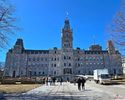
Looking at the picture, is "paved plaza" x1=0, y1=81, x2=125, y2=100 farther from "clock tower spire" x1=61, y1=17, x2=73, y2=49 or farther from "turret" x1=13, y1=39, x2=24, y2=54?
"turret" x1=13, y1=39, x2=24, y2=54

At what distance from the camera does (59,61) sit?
129 meters

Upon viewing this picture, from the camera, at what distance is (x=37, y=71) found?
129 m

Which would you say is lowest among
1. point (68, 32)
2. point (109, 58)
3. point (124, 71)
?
point (124, 71)

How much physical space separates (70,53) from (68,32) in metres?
12.4

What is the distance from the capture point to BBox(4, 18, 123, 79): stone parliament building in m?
127

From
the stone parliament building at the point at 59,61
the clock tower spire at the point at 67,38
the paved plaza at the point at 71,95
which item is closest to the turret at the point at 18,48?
the stone parliament building at the point at 59,61

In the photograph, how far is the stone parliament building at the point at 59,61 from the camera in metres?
127

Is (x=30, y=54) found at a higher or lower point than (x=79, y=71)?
higher

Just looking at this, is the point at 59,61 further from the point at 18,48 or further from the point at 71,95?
the point at 71,95

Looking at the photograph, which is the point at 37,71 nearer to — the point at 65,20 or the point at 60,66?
the point at 60,66

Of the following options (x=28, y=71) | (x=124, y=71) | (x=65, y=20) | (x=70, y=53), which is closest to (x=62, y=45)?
(x=70, y=53)

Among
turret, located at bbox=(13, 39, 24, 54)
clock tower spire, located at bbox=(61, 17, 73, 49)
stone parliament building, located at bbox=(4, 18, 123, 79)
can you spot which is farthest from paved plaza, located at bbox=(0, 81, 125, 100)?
turret, located at bbox=(13, 39, 24, 54)

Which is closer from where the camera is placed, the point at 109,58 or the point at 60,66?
the point at 60,66

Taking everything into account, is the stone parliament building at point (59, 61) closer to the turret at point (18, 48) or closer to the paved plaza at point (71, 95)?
the turret at point (18, 48)
